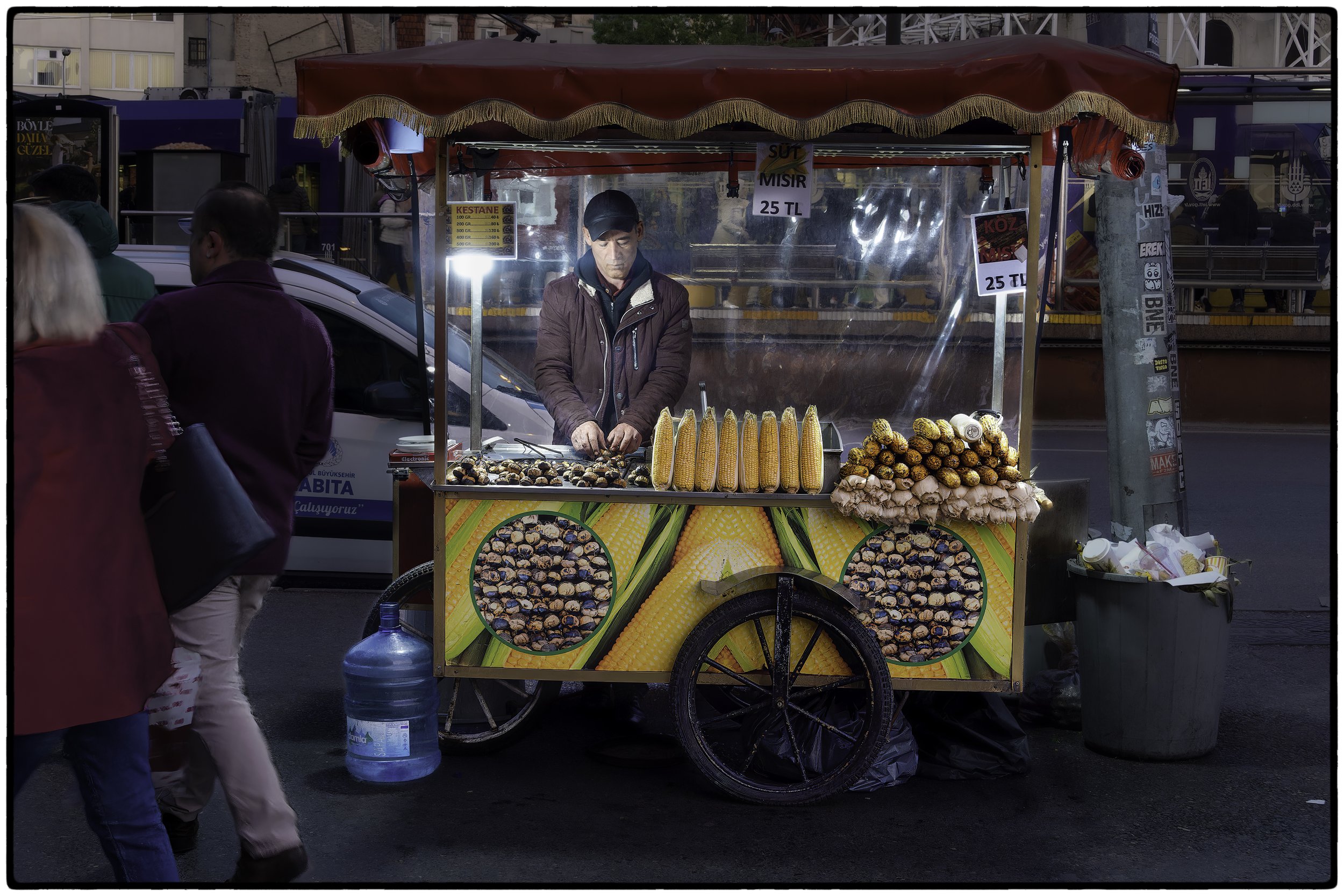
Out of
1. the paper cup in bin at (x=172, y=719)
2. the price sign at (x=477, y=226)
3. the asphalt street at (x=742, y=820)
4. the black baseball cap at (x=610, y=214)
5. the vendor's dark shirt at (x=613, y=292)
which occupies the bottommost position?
the asphalt street at (x=742, y=820)

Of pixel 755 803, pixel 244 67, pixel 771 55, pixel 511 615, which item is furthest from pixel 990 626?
pixel 244 67

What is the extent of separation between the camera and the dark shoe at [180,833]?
3.96 metres

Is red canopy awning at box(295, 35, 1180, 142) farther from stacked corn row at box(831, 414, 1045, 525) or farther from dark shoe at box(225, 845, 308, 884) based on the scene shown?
dark shoe at box(225, 845, 308, 884)

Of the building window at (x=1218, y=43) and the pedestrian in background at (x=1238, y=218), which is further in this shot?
the building window at (x=1218, y=43)

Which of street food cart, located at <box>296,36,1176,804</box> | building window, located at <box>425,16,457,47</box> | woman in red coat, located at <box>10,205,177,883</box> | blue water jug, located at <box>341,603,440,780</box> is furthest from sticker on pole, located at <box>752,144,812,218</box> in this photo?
building window, located at <box>425,16,457,47</box>

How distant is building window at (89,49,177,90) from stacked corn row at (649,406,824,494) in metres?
39.8

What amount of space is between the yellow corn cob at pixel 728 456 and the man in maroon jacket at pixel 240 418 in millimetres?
1420

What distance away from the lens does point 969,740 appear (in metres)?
4.80

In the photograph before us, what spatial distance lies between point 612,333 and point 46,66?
42209 millimetres

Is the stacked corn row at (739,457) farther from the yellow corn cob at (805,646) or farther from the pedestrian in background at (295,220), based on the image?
the pedestrian in background at (295,220)

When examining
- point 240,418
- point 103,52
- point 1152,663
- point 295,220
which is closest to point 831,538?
point 1152,663

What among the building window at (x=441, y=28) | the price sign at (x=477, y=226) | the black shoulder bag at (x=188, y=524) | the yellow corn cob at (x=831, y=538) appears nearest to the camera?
the black shoulder bag at (x=188, y=524)

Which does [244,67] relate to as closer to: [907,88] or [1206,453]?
[1206,453]

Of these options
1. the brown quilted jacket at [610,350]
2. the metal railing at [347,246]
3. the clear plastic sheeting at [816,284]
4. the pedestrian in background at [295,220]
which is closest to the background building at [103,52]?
the pedestrian in background at [295,220]
